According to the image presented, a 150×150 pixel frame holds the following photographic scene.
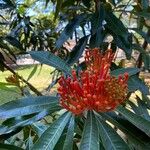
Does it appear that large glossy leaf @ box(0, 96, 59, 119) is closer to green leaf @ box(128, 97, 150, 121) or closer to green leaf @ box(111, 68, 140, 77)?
green leaf @ box(111, 68, 140, 77)

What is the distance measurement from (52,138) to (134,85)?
0.35 meters

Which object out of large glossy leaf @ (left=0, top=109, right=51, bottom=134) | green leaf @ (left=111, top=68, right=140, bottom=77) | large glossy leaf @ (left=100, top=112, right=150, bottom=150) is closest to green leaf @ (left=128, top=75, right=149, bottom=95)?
green leaf @ (left=111, top=68, right=140, bottom=77)

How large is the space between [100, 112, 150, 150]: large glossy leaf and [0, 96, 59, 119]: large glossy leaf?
0.13 metres

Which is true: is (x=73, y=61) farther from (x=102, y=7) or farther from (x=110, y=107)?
(x=110, y=107)

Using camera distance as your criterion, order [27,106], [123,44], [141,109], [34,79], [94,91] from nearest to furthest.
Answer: [94,91] → [27,106] → [141,109] → [123,44] → [34,79]

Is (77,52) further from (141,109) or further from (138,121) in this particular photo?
(138,121)

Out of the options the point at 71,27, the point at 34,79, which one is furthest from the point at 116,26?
the point at 34,79

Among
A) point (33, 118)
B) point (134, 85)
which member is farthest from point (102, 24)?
point (33, 118)

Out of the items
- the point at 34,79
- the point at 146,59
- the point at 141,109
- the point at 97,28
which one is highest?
the point at 97,28

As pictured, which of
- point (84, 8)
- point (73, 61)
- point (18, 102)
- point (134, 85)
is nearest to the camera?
point (18, 102)

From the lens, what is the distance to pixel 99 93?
0.86 m

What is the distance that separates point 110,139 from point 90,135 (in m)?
0.05

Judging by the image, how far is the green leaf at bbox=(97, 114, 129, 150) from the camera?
87 centimetres

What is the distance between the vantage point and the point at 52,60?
1.10m
